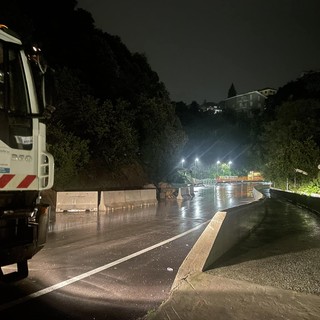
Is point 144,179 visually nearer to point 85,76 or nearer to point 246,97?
point 85,76

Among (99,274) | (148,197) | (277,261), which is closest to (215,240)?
(277,261)

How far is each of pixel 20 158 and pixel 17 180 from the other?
11.8 inches

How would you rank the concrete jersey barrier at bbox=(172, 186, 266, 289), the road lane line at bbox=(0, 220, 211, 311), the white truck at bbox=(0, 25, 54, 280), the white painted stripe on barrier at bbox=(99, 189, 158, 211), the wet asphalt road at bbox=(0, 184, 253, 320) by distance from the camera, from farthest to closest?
the white painted stripe on barrier at bbox=(99, 189, 158, 211), the concrete jersey barrier at bbox=(172, 186, 266, 289), the road lane line at bbox=(0, 220, 211, 311), the wet asphalt road at bbox=(0, 184, 253, 320), the white truck at bbox=(0, 25, 54, 280)

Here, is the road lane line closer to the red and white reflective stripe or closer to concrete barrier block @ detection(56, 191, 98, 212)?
the red and white reflective stripe

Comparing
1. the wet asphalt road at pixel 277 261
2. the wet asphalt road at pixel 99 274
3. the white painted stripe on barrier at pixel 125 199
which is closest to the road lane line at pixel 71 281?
the wet asphalt road at pixel 99 274

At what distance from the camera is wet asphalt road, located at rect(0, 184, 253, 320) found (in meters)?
4.97

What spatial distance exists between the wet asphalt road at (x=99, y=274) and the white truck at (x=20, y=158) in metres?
0.66

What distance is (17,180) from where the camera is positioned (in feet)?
15.9

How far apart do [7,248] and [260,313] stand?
3280 mm

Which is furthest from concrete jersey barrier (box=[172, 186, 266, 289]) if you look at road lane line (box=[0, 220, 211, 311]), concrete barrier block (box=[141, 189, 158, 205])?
concrete barrier block (box=[141, 189, 158, 205])

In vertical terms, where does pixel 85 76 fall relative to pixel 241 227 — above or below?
above

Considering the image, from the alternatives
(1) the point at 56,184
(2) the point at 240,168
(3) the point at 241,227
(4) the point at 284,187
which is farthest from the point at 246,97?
(3) the point at 241,227

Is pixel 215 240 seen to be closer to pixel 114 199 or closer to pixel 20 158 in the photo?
pixel 20 158

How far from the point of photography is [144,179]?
126 feet
